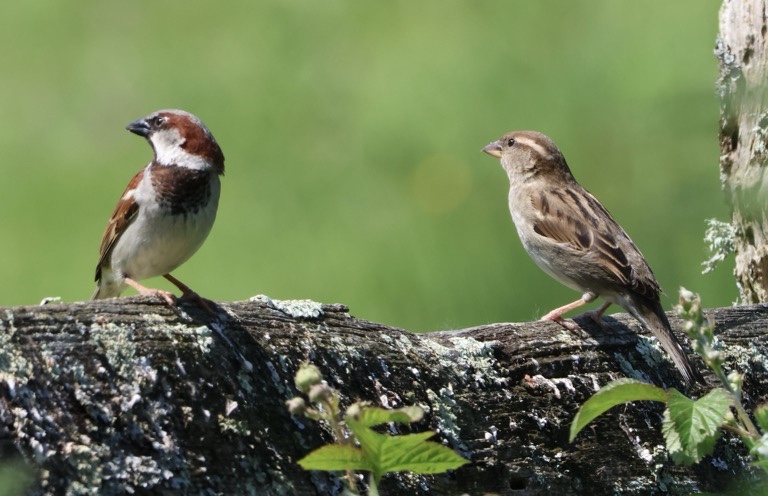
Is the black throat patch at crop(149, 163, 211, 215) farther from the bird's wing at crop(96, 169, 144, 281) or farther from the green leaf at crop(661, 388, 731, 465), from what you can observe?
the green leaf at crop(661, 388, 731, 465)

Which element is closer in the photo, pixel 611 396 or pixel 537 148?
pixel 611 396

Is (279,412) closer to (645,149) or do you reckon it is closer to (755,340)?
(755,340)

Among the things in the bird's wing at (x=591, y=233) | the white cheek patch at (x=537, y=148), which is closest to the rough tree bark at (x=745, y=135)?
the bird's wing at (x=591, y=233)

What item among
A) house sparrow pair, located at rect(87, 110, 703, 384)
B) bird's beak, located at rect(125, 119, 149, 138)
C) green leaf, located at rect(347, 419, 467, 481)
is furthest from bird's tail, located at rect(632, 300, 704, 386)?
bird's beak, located at rect(125, 119, 149, 138)

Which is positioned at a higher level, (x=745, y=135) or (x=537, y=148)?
(x=537, y=148)

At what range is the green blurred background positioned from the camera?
5.14 metres

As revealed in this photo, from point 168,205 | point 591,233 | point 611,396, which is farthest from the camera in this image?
point 591,233

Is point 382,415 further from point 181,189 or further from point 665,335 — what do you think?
point 181,189

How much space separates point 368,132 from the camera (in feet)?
19.5

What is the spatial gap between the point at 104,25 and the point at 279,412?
Answer: 4905 mm

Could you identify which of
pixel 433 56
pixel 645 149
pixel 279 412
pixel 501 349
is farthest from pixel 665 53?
pixel 279 412

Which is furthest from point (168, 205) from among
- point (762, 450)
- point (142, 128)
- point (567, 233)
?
point (762, 450)

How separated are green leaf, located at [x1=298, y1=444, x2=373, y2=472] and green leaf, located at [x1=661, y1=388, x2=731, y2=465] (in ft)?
1.79

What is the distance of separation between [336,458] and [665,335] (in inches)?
64.8
